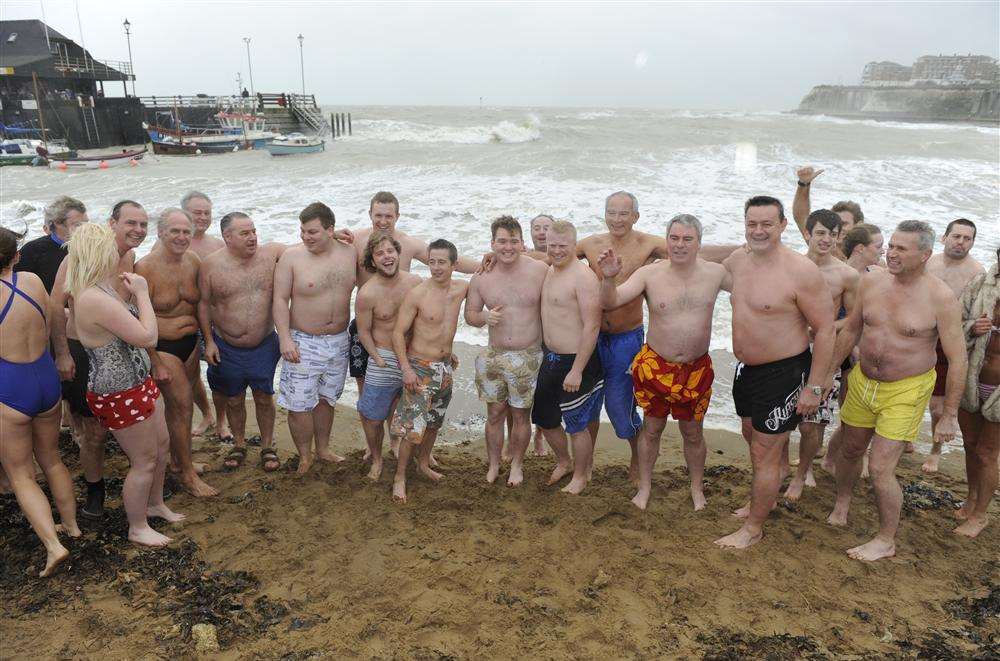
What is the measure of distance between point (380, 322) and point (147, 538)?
6.49 feet

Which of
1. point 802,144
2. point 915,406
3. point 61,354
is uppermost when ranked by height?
point 802,144

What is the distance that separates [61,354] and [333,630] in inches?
91.5

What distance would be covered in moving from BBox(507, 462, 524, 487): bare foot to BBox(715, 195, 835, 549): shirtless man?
4.81ft

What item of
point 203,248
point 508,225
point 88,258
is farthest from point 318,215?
point 88,258

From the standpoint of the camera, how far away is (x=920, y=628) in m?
3.03

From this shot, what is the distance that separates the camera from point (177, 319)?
168 inches

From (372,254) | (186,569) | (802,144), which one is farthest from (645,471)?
(802,144)

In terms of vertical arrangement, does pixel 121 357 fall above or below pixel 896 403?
above

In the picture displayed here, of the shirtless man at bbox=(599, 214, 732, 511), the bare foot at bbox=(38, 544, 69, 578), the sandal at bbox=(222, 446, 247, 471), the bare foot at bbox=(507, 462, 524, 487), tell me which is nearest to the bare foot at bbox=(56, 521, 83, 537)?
the bare foot at bbox=(38, 544, 69, 578)

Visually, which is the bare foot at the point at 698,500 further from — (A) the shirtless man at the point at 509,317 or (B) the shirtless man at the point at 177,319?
(B) the shirtless man at the point at 177,319

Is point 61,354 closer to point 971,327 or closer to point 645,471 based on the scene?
point 645,471

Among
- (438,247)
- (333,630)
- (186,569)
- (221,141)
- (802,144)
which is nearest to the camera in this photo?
(333,630)

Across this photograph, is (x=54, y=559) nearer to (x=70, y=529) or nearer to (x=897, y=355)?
(x=70, y=529)

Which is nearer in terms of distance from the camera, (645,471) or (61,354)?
(61,354)
